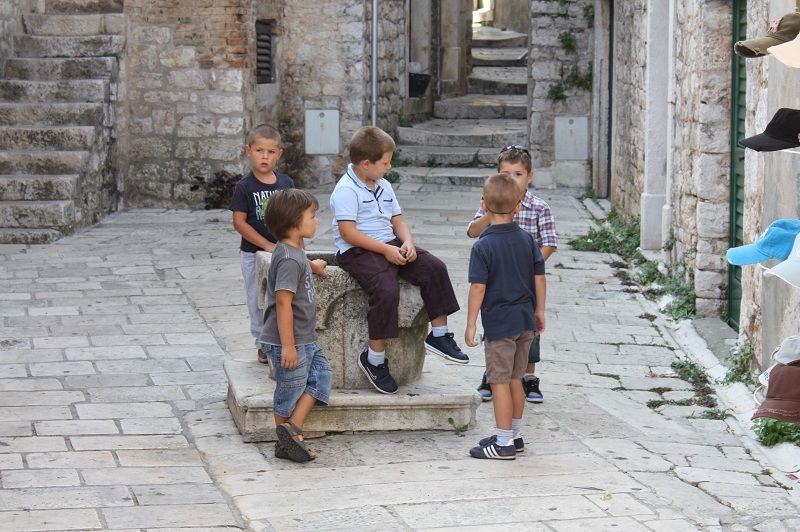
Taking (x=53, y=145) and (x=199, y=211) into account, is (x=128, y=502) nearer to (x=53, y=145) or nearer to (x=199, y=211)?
(x=53, y=145)

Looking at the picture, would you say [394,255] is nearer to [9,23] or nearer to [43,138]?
[43,138]

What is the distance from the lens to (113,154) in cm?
1339

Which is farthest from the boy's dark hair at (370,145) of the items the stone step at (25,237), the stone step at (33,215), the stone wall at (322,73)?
the stone wall at (322,73)

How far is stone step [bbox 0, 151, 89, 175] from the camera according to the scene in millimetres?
12141

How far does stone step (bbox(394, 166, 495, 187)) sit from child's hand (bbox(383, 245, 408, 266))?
1005 centimetres

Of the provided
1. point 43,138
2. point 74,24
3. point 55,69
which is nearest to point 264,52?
point 74,24

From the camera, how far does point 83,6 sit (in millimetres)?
13672

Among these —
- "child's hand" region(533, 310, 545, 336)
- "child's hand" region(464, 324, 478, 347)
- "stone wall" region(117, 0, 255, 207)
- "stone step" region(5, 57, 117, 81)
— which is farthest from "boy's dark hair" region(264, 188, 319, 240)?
"stone wall" region(117, 0, 255, 207)

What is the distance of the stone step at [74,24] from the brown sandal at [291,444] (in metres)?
8.86

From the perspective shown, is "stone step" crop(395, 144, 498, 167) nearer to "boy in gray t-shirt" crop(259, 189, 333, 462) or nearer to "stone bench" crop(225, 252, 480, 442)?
"stone bench" crop(225, 252, 480, 442)

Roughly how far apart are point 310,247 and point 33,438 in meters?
5.57

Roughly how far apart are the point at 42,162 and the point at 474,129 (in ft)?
25.1

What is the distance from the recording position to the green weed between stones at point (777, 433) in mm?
6078

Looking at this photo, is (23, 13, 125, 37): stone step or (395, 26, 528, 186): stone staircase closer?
(23, 13, 125, 37): stone step
